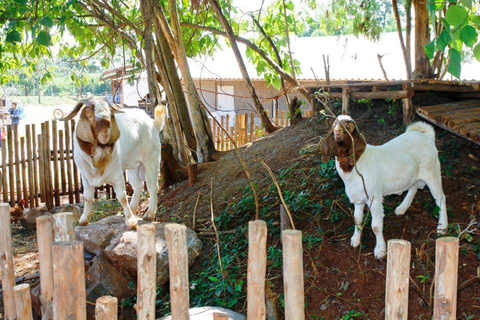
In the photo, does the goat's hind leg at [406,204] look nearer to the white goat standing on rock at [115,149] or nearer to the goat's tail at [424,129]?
the goat's tail at [424,129]

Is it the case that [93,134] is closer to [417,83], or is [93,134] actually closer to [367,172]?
[367,172]

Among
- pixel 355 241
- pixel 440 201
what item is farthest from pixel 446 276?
pixel 440 201

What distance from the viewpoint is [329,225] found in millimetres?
5926

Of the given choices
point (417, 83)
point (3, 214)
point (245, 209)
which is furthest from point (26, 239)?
point (417, 83)

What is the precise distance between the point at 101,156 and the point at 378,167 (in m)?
2.75

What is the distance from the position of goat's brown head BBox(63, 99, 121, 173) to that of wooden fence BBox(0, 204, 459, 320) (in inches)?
76.4

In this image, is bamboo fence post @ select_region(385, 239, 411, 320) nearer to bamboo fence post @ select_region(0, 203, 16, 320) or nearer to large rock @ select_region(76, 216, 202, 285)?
bamboo fence post @ select_region(0, 203, 16, 320)

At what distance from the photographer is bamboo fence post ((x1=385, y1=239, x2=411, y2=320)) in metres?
2.83

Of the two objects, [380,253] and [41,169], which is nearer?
[380,253]

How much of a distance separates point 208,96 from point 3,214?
1727 cm

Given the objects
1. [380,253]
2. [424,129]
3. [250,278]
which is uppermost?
[424,129]

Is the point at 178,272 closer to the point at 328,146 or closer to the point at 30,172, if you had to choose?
the point at 328,146

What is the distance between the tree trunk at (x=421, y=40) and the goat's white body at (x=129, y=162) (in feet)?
16.9

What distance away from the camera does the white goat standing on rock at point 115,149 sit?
15.9 feet
